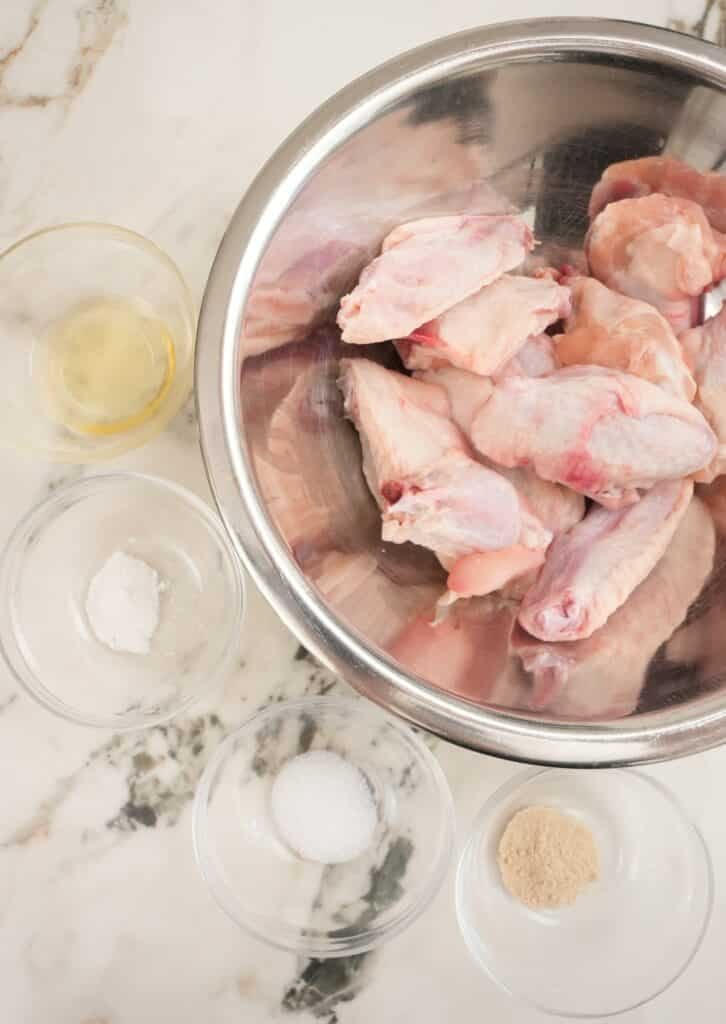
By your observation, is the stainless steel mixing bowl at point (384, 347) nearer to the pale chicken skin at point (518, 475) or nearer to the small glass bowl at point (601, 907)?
the pale chicken skin at point (518, 475)

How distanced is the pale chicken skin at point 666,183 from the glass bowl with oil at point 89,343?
1.80 ft

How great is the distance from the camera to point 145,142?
4.72 feet

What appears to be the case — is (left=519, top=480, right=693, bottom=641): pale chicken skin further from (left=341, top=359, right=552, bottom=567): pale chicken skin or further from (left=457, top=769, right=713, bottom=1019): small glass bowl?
(left=457, top=769, right=713, bottom=1019): small glass bowl

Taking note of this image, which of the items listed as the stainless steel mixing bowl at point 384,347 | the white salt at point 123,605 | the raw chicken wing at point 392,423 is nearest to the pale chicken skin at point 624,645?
the stainless steel mixing bowl at point 384,347

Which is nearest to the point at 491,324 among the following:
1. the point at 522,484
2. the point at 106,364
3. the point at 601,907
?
the point at 522,484

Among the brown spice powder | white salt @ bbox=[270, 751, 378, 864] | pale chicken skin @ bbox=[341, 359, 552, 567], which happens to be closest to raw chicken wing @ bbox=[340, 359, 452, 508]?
pale chicken skin @ bbox=[341, 359, 552, 567]

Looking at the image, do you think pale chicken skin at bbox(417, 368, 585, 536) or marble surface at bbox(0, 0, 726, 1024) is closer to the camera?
pale chicken skin at bbox(417, 368, 585, 536)

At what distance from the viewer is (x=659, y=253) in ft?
4.15

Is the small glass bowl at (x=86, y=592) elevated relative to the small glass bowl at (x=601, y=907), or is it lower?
elevated

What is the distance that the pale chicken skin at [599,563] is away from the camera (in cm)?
118

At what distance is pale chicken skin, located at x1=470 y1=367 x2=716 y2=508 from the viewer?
121 centimetres

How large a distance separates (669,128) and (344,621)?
674mm

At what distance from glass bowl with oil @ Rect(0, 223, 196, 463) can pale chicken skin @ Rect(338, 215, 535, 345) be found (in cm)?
29

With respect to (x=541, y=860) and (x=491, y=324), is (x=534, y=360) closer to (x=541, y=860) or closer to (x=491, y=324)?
(x=491, y=324)
